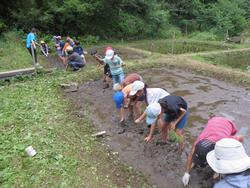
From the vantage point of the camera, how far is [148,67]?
1055cm

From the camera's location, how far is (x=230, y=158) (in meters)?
2.23

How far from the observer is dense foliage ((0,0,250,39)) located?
1781cm

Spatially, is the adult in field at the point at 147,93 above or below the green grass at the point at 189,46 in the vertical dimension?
above

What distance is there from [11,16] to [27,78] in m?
10.5

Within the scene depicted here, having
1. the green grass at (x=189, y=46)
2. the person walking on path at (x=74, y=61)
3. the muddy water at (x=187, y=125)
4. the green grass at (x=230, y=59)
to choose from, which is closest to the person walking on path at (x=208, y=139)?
the muddy water at (x=187, y=125)

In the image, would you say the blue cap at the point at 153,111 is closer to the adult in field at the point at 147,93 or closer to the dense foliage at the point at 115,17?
the adult in field at the point at 147,93

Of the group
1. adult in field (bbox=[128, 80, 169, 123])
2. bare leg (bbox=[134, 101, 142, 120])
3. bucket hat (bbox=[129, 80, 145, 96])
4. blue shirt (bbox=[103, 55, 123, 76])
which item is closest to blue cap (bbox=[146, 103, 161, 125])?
adult in field (bbox=[128, 80, 169, 123])

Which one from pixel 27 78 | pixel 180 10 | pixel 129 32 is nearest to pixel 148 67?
pixel 27 78

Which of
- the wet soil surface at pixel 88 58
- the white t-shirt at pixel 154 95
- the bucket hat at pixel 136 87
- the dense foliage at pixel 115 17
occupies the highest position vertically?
the dense foliage at pixel 115 17

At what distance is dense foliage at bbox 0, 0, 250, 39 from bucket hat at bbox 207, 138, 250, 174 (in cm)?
1689

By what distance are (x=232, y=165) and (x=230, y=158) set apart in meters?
0.06

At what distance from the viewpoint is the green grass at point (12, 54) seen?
1081 centimetres

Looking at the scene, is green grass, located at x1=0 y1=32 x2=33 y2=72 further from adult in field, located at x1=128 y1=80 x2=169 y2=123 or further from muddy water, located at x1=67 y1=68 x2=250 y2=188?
adult in field, located at x1=128 y1=80 x2=169 y2=123

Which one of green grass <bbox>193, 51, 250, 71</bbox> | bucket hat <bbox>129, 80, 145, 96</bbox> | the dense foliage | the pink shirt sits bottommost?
green grass <bbox>193, 51, 250, 71</bbox>
